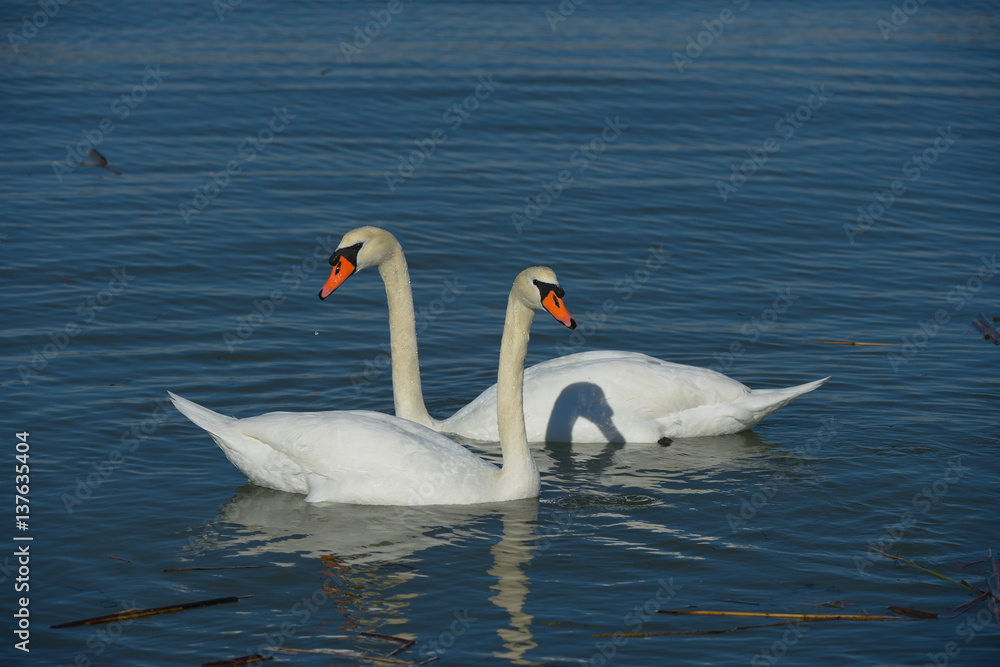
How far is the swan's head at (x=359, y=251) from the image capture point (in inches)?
392

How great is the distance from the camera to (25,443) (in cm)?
980

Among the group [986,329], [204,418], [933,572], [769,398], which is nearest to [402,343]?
[204,418]

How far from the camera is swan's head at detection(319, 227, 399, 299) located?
32.7 feet

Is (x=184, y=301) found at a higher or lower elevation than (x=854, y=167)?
lower

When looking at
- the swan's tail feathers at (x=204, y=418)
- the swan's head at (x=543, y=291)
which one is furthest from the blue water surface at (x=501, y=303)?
the swan's head at (x=543, y=291)

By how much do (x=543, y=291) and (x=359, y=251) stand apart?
2271mm

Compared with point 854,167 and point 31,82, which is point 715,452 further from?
point 31,82

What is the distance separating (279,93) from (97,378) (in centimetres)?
969

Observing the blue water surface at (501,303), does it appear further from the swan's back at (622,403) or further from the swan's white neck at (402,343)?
the swan's white neck at (402,343)

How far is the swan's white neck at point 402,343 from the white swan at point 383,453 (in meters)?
1.38

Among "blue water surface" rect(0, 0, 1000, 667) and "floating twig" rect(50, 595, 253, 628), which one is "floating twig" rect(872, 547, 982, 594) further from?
"floating twig" rect(50, 595, 253, 628)

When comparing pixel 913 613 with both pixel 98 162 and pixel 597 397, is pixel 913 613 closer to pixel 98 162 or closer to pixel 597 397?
pixel 597 397

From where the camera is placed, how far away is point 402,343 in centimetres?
1065

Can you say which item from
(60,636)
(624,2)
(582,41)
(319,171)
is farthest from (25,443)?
(624,2)
